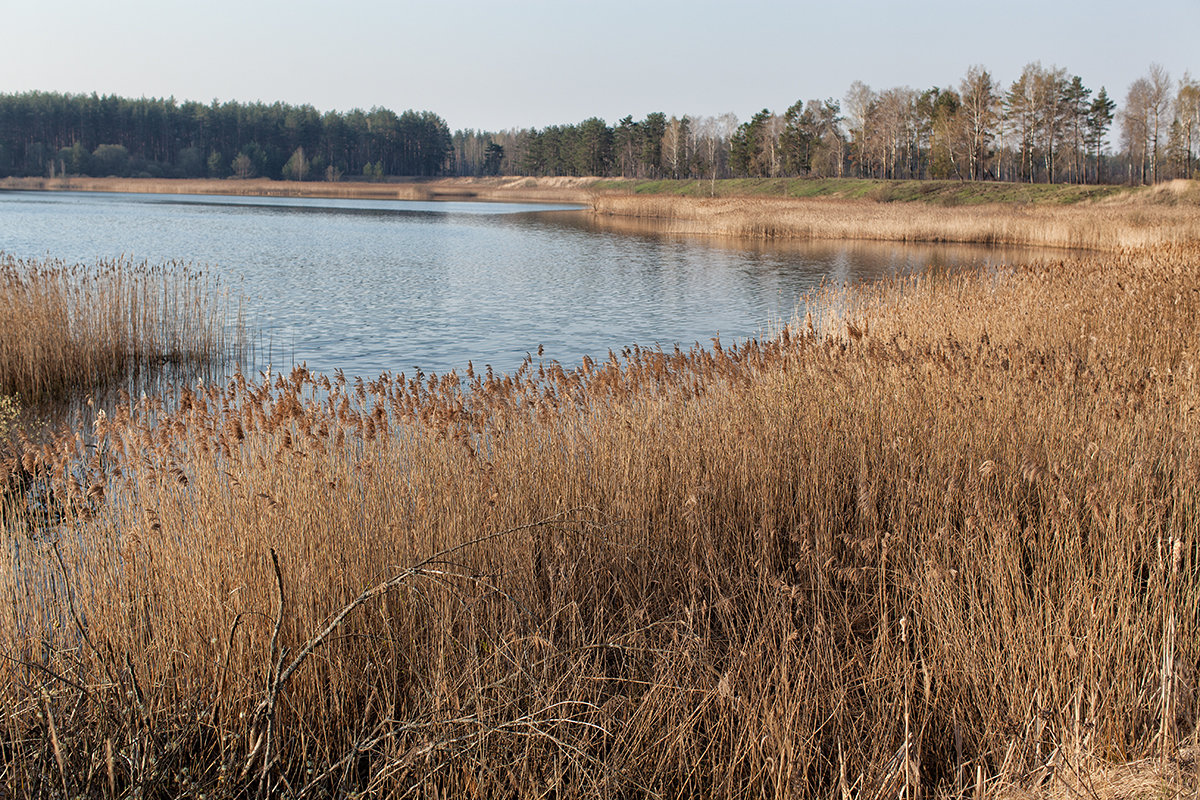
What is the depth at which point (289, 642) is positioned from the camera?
3.61m

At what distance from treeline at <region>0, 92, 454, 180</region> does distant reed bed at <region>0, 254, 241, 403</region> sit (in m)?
90.7

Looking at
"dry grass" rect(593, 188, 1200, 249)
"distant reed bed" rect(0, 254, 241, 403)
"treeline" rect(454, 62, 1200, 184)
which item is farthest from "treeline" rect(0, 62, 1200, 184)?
"distant reed bed" rect(0, 254, 241, 403)

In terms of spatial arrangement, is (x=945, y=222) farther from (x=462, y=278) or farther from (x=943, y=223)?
(x=462, y=278)

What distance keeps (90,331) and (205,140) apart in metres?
113

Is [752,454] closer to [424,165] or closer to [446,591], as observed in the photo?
[446,591]

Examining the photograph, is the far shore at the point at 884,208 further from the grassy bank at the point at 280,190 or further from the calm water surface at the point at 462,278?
the calm water surface at the point at 462,278

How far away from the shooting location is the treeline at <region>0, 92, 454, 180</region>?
309 feet

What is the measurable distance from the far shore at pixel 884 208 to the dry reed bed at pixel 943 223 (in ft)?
0.14

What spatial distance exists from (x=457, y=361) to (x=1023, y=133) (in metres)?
67.2

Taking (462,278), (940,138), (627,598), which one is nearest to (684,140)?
(940,138)

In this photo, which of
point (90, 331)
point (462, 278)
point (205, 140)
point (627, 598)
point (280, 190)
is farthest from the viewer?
point (205, 140)

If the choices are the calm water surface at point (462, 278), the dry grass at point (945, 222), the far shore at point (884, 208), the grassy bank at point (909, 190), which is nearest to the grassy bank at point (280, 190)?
the far shore at point (884, 208)

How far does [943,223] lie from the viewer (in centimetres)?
3462

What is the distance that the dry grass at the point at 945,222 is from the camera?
2853 centimetres
